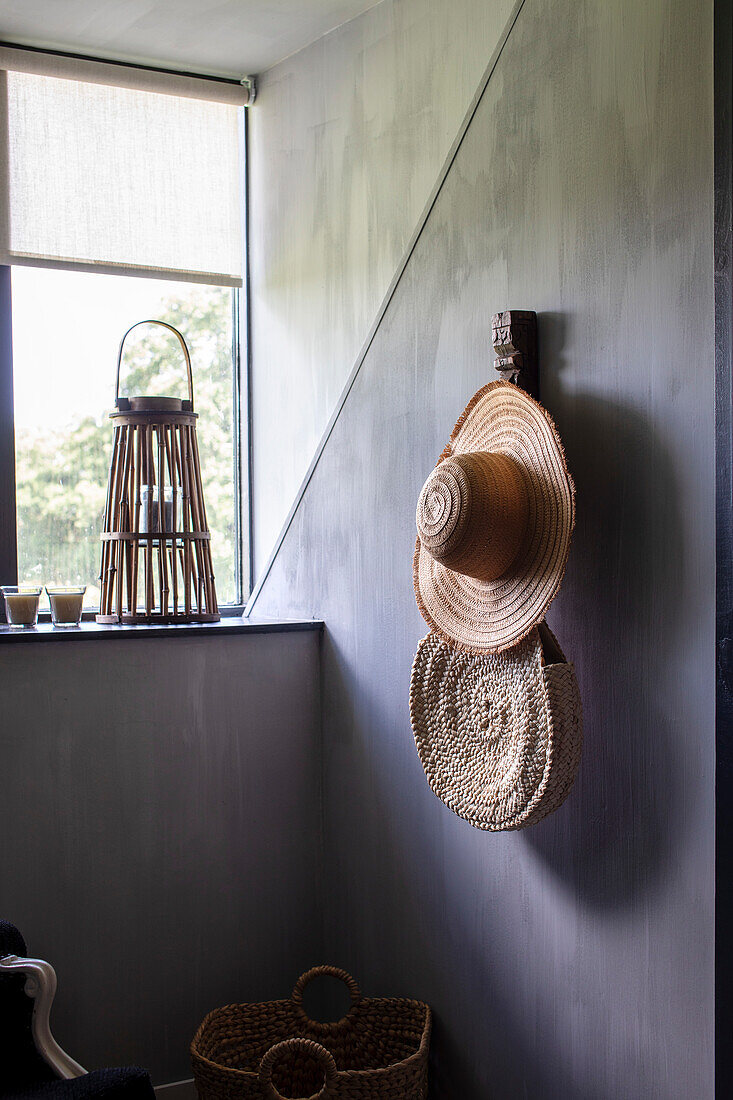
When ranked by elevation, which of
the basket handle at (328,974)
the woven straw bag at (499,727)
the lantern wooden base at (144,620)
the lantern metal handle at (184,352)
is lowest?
the basket handle at (328,974)

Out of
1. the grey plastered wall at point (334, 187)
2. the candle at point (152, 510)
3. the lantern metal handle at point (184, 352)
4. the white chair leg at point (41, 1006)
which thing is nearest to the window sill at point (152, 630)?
the candle at point (152, 510)

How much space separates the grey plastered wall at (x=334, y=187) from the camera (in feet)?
7.24

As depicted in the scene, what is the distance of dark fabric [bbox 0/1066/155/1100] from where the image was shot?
1.59m

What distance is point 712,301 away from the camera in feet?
4.85

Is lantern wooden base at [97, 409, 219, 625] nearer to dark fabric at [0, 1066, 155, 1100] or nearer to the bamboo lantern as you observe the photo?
the bamboo lantern

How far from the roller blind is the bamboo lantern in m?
0.49

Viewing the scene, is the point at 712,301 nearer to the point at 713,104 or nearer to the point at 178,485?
the point at 713,104

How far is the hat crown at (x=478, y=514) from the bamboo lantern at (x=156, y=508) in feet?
3.23

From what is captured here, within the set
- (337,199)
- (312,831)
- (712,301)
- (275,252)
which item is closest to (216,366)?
(275,252)

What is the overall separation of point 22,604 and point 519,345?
1.31m

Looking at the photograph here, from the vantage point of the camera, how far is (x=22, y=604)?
243 cm

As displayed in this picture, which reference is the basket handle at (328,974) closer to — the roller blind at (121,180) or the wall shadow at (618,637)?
the wall shadow at (618,637)

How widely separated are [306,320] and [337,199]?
31 centimetres

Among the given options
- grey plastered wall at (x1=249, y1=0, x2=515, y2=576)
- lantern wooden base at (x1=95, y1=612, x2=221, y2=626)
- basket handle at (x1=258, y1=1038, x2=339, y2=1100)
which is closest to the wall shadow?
basket handle at (x1=258, y1=1038, x2=339, y2=1100)
